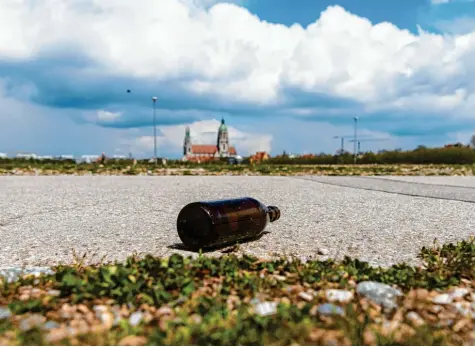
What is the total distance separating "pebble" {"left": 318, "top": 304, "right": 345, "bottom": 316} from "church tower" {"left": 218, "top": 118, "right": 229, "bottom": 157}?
156 metres

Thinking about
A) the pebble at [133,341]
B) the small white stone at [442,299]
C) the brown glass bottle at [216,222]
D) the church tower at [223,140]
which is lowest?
the small white stone at [442,299]

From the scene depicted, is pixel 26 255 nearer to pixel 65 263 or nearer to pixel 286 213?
pixel 65 263

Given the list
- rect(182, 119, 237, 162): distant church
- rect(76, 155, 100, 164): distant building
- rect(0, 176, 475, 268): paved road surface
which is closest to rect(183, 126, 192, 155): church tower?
rect(182, 119, 237, 162): distant church

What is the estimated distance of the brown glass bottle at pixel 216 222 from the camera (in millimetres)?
4285

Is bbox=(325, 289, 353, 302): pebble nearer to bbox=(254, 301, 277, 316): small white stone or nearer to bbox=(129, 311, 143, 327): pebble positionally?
bbox=(254, 301, 277, 316): small white stone

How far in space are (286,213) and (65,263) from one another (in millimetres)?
3834

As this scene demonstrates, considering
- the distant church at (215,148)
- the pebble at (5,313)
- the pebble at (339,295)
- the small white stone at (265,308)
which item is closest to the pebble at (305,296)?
the pebble at (339,295)

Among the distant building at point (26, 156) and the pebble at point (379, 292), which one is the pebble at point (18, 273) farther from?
the distant building at point (26, 156)

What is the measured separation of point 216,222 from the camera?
13.9 feet

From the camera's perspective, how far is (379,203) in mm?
8797

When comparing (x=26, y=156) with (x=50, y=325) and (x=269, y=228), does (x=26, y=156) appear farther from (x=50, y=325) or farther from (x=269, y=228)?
(x=50, y=325)

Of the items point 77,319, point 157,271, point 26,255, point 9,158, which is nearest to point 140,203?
point 26,255

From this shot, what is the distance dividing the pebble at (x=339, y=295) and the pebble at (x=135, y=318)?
3.71 feet

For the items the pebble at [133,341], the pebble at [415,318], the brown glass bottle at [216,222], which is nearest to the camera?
the pebble at [133,341]
